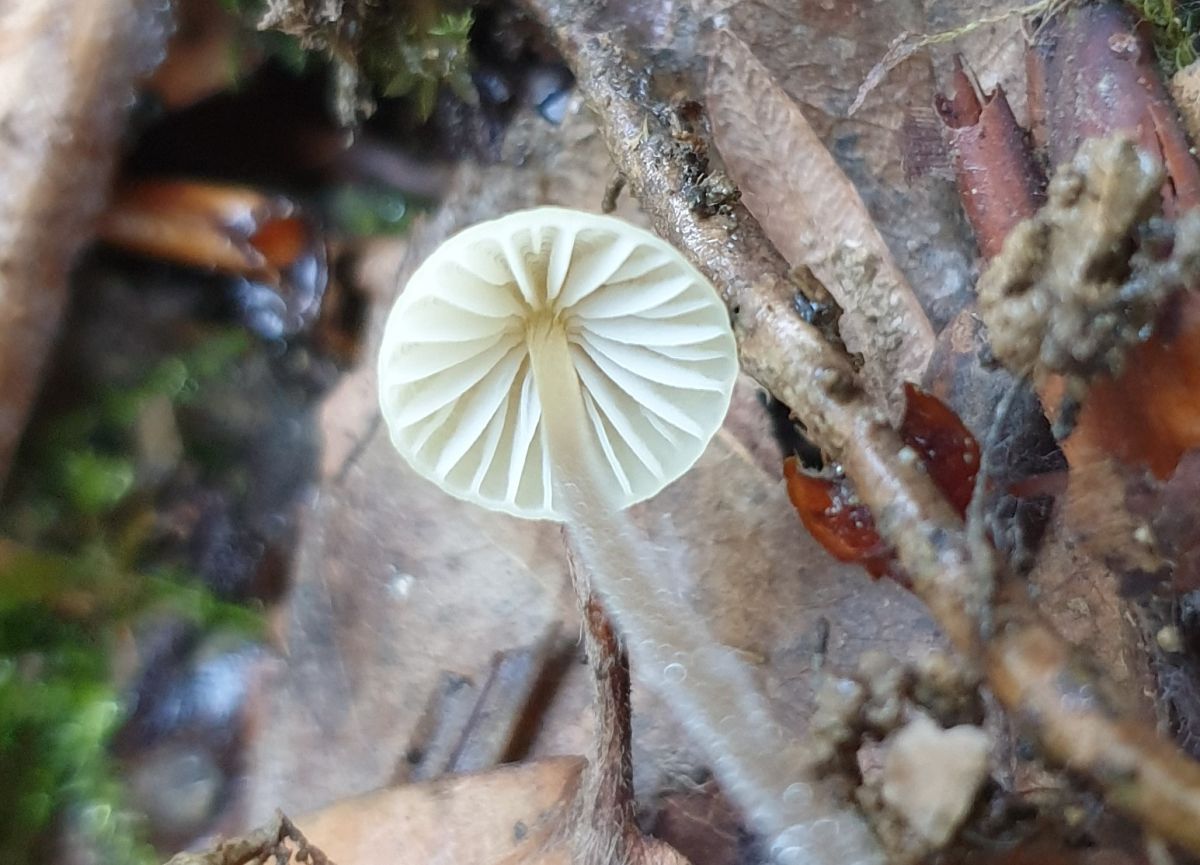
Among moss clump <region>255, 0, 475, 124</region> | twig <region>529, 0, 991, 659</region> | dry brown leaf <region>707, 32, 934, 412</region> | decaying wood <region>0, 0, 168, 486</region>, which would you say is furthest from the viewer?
decaying wood <region>0, 0, 168, 486</region>

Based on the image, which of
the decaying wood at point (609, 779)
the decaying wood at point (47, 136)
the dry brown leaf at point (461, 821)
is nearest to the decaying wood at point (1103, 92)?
the decaying wood at point (609, 779)

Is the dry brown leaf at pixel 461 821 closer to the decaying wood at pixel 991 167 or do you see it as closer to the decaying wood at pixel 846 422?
the decaying wood at pixel 846 422

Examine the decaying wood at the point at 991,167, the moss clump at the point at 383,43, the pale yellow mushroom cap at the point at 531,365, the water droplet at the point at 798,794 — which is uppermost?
the moss clump at the point at 383,43

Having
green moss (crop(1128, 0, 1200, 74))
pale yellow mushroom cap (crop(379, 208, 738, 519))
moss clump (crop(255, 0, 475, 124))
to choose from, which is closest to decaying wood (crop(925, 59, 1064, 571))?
green moss (crop(1128, 0, 1200, 74))

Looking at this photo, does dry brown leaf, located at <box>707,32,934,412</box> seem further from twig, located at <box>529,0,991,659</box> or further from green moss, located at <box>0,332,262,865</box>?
green moss, located at <box>0,332,262,865</box>

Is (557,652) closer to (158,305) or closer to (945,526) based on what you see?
(945,526)

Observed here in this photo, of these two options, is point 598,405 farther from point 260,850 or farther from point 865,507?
point 260,850
